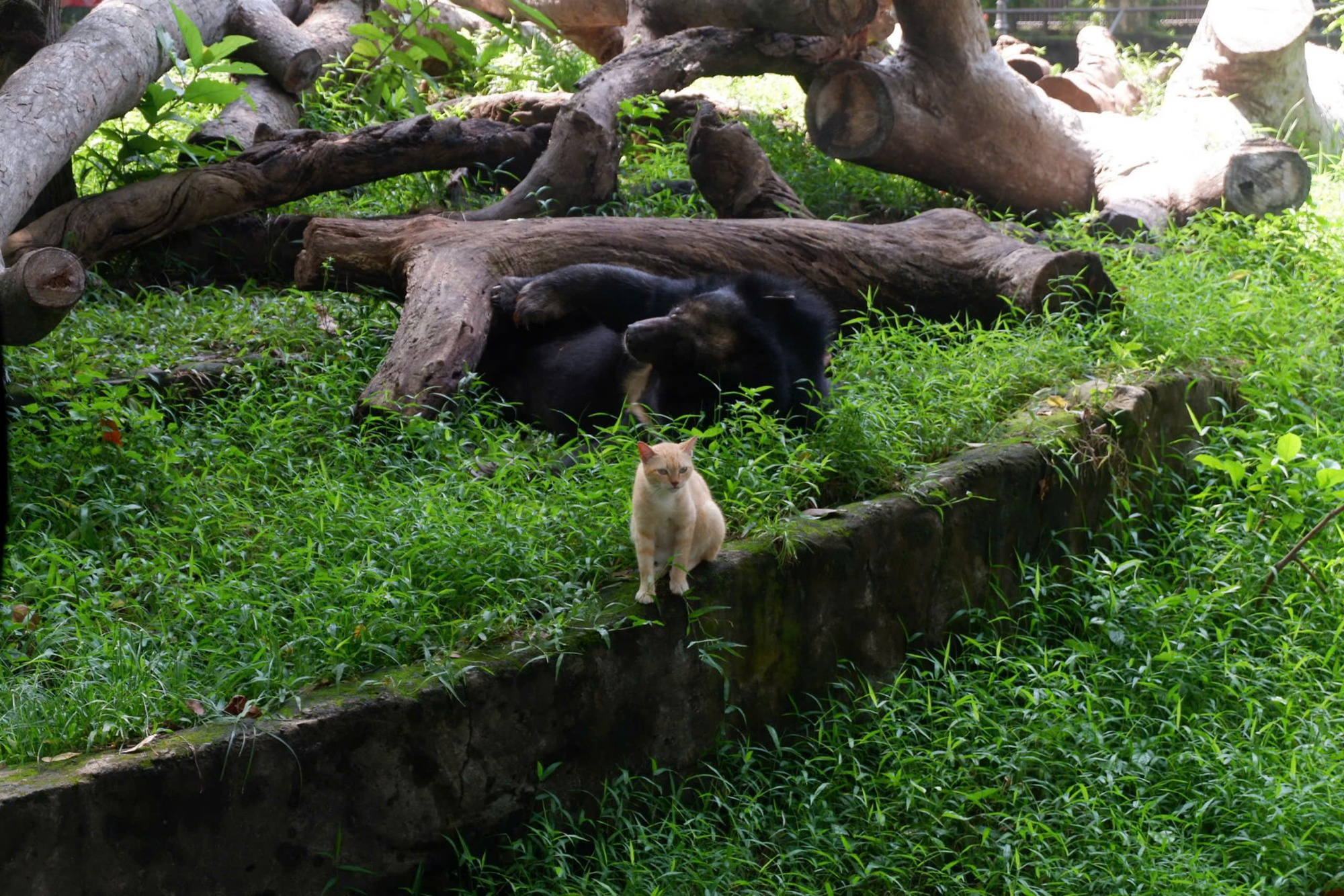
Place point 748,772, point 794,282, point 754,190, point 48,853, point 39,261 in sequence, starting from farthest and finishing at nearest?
point 754,190, point 794,282, point 39,261, point 748,772, point 48,853

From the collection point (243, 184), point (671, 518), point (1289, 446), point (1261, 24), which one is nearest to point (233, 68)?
point (243, 184)

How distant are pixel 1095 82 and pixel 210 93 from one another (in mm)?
9425

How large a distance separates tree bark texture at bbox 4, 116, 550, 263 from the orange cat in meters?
4.01

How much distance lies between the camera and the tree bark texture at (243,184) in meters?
6.34

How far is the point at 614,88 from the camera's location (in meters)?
7.72

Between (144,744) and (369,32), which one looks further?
(369,32)

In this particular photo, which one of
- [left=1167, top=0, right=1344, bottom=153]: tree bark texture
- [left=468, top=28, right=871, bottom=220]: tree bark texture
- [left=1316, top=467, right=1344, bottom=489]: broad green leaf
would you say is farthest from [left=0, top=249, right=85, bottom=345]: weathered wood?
[left=1167, top=0, right=1344, bottom=153]: tree bark texture

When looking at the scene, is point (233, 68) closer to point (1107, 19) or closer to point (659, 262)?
point (659, 262)

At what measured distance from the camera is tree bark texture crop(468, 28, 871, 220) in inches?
269

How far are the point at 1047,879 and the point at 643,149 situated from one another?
7070 millimetres

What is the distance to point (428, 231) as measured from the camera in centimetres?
555

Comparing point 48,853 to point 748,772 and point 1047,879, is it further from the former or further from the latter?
point 1047,879

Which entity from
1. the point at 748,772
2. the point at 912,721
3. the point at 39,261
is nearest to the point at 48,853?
the point at 748,772

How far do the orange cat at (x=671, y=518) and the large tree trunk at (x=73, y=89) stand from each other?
11.5ft
